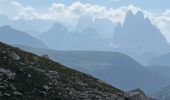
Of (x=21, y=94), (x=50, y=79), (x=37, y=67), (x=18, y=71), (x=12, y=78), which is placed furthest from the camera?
(x=37, y=67)

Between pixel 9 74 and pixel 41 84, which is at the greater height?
pixel 9 74

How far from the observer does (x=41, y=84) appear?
28.5 meters

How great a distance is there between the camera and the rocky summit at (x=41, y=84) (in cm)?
2552

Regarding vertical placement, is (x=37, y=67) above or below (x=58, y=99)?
above

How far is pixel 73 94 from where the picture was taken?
1158 inches

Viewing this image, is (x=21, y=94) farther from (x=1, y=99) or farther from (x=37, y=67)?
(x=37, y=67)

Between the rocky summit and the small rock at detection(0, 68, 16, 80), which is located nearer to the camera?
the rocky summit

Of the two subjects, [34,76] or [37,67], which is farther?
[37,67]

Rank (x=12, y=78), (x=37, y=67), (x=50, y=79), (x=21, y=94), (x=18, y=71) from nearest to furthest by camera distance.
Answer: (x=21, y=94), (x=12, y=78), (x=18, y=71), (x=50, y=79), (x=37, y=67)

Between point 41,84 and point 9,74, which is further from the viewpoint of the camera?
point 41,84

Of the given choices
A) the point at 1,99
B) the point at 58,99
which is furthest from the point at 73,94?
the point at 1,99

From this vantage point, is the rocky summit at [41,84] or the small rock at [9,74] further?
the small rock at [9,74]

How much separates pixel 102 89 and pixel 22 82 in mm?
10128

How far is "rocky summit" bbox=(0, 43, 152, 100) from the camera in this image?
2552cm
